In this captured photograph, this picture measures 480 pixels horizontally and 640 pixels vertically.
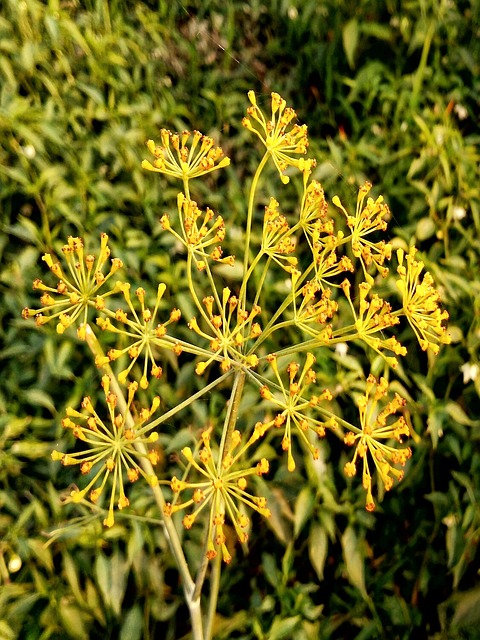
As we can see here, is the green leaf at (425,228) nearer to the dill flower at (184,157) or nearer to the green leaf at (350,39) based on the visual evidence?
the green leaf at (350,39)

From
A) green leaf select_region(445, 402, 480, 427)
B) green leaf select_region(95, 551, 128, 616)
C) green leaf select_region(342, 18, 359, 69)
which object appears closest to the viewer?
green leaf select_region(95, 551, 128, 616)

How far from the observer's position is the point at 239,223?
144 cm

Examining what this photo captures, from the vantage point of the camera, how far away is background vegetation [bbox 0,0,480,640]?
124 cm

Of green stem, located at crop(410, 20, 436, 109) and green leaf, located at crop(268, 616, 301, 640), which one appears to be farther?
green stem, located at crop(410, 20, 436, 109)

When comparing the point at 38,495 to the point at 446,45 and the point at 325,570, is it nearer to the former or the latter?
the point at 325,570

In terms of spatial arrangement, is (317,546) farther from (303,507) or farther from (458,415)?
(458,415)

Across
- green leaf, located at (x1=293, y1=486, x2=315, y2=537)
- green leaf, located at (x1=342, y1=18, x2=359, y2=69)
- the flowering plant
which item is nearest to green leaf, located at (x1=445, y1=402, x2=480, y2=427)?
green leaf, located at (x1=293, y1=486, x2=315, y2=537)

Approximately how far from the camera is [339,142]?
156 cm

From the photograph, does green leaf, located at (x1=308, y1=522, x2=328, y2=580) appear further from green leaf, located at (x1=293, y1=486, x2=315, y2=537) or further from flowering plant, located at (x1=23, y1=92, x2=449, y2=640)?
flowering plant, located at (x1=23, y1=92, x2=449, y2=640)

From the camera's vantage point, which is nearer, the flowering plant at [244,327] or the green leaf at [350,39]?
the flowering plant at [244,327]

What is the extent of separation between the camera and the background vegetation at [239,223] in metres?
1.24

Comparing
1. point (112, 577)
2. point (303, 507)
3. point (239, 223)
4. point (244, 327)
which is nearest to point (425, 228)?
point (239, 223)

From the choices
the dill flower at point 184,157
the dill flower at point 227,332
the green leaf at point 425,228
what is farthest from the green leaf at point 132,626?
the green leaf at point 425,228

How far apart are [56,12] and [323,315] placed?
3.79 ft
